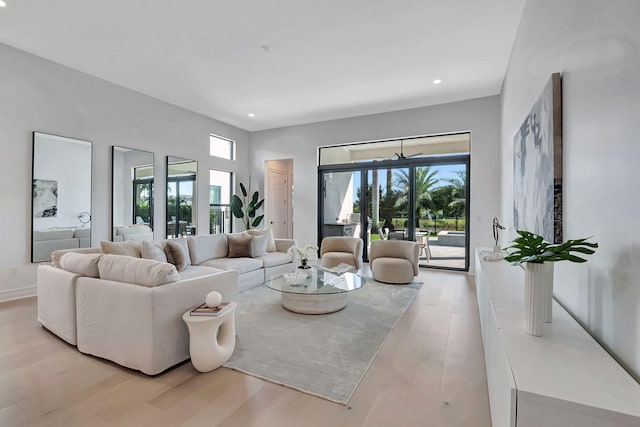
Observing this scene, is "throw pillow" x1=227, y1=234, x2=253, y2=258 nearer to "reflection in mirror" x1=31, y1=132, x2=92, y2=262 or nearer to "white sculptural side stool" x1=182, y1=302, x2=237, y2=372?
"reflection in mirror" x1=31, y1=132, x2=92, y2=262

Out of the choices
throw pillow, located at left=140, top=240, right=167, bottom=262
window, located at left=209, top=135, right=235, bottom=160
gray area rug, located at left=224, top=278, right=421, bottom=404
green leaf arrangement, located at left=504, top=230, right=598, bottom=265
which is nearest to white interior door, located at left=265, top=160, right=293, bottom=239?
window, located at left=209, top=135, right=235, bottom=160

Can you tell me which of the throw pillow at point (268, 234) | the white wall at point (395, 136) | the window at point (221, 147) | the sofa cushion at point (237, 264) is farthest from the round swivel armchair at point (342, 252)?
the window at point (221, 147)

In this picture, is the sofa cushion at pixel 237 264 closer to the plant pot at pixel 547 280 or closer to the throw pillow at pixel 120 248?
the throw pillow at pixel 120 248

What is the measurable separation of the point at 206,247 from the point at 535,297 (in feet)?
13.7

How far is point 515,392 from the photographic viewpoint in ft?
3.22

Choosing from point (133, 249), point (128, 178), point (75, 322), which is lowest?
point (75, 322)

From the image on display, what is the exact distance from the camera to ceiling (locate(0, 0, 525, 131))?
121 inches

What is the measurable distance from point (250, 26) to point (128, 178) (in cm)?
346

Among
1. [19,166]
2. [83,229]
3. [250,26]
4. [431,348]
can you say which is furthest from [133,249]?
[431,348]

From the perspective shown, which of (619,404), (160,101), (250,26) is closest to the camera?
(619,404)

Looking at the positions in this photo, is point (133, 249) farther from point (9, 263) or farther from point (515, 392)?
point (515, 392)

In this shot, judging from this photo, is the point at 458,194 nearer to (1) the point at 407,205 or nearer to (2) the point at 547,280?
(1) the point at 407,205

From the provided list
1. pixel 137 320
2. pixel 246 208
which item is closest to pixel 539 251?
pixel 137 320

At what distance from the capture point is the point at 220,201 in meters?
7.19
